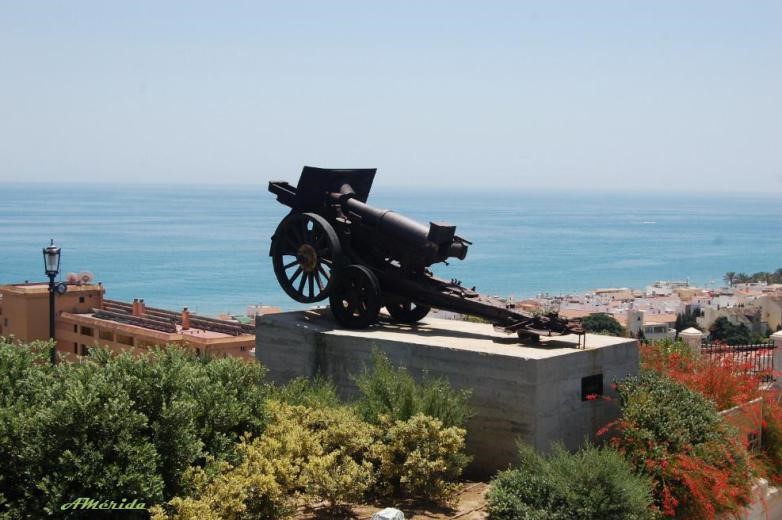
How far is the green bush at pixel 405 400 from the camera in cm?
1008

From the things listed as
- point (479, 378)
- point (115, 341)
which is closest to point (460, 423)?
point (479, 378)

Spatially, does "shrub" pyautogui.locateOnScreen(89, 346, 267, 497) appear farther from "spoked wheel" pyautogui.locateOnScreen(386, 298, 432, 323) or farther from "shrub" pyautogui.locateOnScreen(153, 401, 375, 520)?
"spoked wheel" pyautogui.locateOnScreen(386, 298, 432, 323)

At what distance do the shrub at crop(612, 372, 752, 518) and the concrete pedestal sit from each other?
45cm

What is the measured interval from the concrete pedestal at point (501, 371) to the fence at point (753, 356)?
292cm

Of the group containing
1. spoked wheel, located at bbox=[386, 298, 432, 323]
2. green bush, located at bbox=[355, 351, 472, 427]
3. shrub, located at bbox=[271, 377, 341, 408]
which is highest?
spoked wheel, located at bbox=[386, 298, 432, 323]

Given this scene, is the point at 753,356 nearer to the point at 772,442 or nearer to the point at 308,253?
the point at 772,442

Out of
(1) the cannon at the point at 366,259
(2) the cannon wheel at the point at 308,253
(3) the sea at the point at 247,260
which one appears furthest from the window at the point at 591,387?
(3) the sea at the point at 247,260

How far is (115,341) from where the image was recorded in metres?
42.2

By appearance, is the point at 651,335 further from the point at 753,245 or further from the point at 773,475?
the point at 753,245

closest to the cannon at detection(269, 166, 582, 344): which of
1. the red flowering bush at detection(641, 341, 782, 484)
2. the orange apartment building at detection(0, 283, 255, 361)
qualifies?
the red flowering bush at detection(641, 341, 782, 484)

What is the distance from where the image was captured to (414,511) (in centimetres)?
941

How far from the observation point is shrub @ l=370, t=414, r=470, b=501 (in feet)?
31.0

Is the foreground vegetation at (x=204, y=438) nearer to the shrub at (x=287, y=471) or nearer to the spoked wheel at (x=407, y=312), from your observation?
the shrub at (x=287, y=471)

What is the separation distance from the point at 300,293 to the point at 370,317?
1.30m
